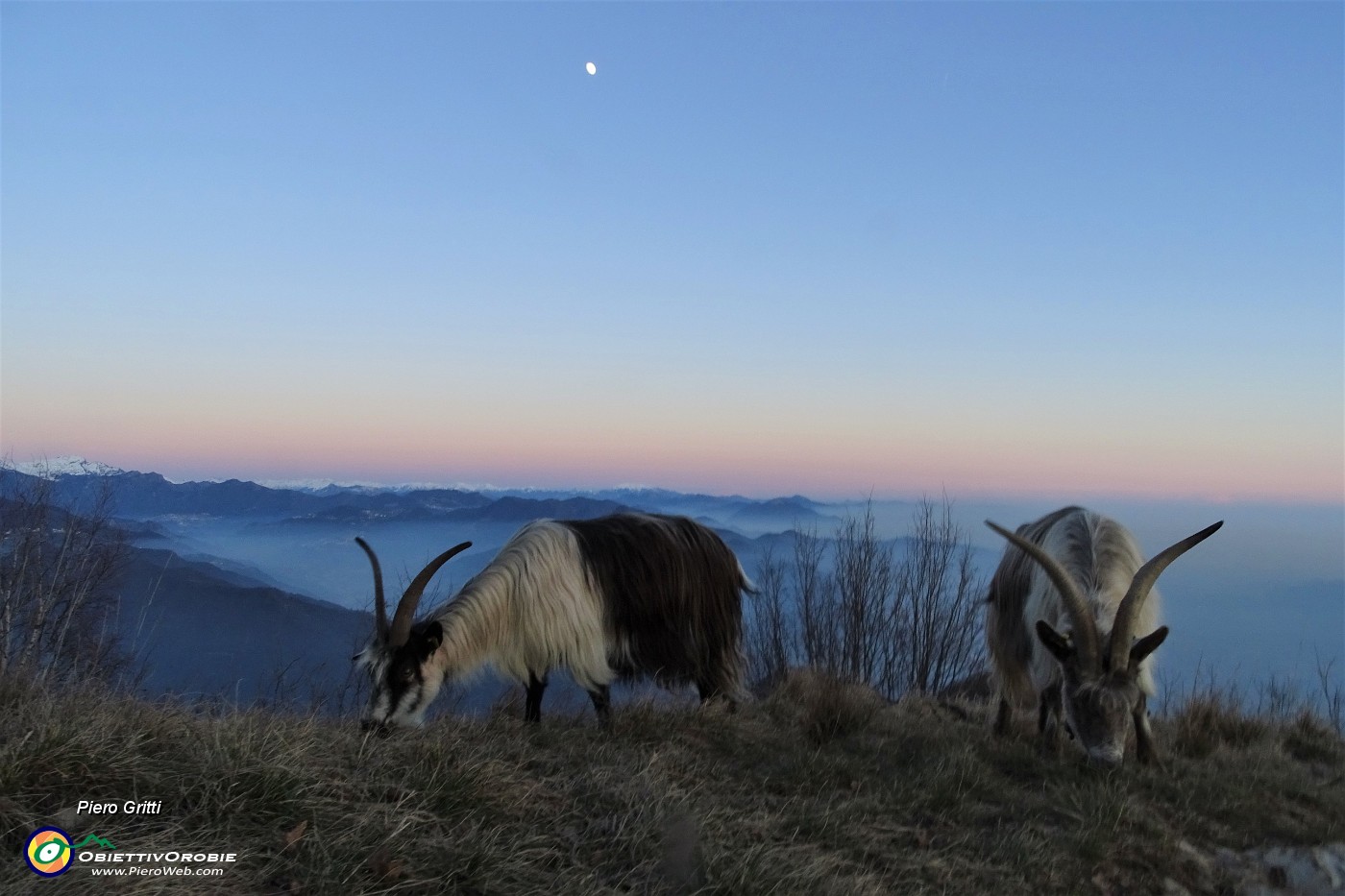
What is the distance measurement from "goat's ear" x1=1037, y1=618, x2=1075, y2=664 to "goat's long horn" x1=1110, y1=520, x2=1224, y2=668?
30 cm

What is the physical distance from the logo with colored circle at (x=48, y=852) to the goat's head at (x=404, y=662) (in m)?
3.55

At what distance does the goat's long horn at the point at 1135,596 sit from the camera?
5.99 meters

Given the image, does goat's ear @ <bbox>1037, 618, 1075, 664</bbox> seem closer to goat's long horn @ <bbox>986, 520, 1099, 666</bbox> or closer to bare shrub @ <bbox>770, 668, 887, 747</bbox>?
goat's long horn @ <bbox>986, 520, 1099, 666</bbox>

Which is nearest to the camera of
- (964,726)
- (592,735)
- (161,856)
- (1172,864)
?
(161,856)

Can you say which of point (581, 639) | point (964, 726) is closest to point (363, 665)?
point (581, 639)

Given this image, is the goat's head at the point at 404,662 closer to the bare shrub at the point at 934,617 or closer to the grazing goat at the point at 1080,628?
the grazing goat at the point at 1080,628

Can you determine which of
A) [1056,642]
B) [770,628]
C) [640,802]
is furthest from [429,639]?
[770,628]

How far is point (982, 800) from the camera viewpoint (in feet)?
18.5

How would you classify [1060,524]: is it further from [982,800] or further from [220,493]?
[220,493]

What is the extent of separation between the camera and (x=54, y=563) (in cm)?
1650

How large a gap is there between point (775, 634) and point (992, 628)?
1307cm

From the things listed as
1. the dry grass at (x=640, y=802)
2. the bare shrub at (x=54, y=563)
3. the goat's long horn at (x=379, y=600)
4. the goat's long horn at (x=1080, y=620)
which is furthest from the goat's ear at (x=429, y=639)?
the bare shrub at (x=54, y=563)

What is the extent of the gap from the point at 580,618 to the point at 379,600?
69.2 inches

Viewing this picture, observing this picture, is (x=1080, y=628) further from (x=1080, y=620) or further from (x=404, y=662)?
(x=404, y=662)
